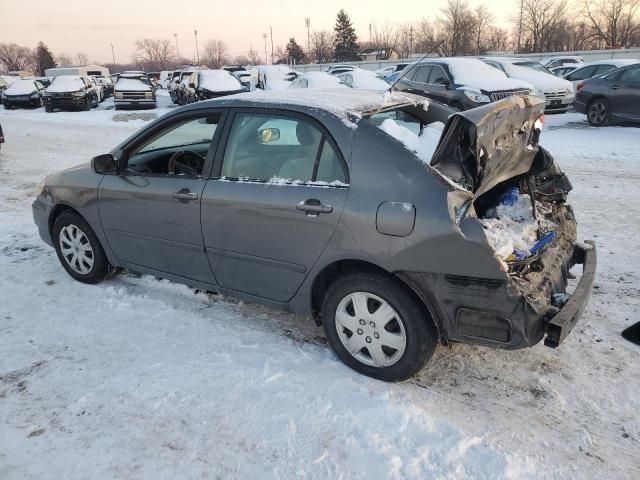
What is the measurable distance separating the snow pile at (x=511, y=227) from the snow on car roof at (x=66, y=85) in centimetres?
2414

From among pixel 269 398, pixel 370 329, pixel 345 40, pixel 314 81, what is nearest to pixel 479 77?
pixel 314 81

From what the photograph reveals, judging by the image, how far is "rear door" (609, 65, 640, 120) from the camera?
469 inches

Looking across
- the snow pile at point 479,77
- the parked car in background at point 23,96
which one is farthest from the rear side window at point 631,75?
the parked car in background at point 23,96

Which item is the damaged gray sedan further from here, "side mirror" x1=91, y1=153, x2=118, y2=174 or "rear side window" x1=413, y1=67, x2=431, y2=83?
"rear side window" x1=413, y1=67, x2=431, y2=83

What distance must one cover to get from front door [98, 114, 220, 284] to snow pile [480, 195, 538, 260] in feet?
6.52

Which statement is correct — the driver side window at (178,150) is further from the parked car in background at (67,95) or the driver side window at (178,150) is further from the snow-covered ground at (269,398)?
the parked car in background at (67,95)

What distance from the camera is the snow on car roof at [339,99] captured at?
3307mm

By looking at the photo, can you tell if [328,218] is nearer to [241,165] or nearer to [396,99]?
[241,165]

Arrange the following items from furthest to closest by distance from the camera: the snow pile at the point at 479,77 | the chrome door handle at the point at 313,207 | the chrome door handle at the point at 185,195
Answer: the snow pile at the point at 479,77, the chrome door handle at the point at 185,195, the chrome door handle at the point at 313,207

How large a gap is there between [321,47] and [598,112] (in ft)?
259

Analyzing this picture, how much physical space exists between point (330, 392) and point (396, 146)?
1485 mm

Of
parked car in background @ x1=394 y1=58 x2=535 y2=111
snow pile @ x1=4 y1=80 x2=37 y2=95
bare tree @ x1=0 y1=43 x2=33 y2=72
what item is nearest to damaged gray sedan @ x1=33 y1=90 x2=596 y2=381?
parked car in background @ x1=394 y1=58 x2=535 y2=111

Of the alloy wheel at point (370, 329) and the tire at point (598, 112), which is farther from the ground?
Result: the tire at point (598, 112)

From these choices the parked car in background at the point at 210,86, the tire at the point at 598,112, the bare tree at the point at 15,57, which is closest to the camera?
the tire at the point at 598,112
